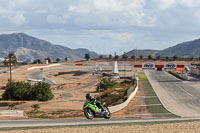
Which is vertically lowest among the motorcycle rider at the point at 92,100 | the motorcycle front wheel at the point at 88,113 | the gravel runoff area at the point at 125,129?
the gravel runoff area at the point at 125,129

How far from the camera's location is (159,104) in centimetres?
4344

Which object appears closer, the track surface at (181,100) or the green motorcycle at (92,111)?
the green motorcycle at (92,111)

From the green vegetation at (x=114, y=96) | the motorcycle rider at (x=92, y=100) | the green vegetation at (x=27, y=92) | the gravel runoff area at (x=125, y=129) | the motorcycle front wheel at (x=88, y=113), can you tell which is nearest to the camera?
the gravel runoff area at (x=125, y=129)

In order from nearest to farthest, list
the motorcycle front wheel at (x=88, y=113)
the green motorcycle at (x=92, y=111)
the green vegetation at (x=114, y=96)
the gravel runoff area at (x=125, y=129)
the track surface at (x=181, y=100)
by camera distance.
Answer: the gravel runoff area at (x=125, y=129) < the green motorcycle at (x=92, y=111) < the motorcycle front wheel at (x=88, y=113) < the track surface at (x=181, y=100) < the green vegetation at (x=114, y=96)

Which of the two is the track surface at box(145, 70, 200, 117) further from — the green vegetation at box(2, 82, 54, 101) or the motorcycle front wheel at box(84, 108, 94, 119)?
the green vegetation at box(2, 82, 54, 101)

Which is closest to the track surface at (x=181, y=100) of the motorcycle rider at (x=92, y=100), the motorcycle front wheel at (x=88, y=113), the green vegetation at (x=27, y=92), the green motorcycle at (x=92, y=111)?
the green motorcycle at (x=92, y=111)

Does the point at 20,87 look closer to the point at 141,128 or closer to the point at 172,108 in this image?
the point at 172,108

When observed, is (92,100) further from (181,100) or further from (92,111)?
(181,100)

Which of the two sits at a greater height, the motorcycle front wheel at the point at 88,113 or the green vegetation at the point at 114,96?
the motorcycle front wheel at the point at 88,113

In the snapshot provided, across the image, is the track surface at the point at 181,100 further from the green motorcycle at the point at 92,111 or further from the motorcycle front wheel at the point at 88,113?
the motorcycle front wheel at the point at 88,113

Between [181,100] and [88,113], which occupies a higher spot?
[88,113]

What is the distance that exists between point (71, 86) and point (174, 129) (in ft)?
246

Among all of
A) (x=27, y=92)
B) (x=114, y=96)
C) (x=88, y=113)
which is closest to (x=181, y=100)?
(x=114, y=96)

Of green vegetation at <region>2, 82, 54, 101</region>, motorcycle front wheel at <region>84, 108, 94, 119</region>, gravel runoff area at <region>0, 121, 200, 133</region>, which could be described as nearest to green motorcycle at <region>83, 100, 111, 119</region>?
motorcycle front wheel at <region>84, 108, 94, 119</region>
